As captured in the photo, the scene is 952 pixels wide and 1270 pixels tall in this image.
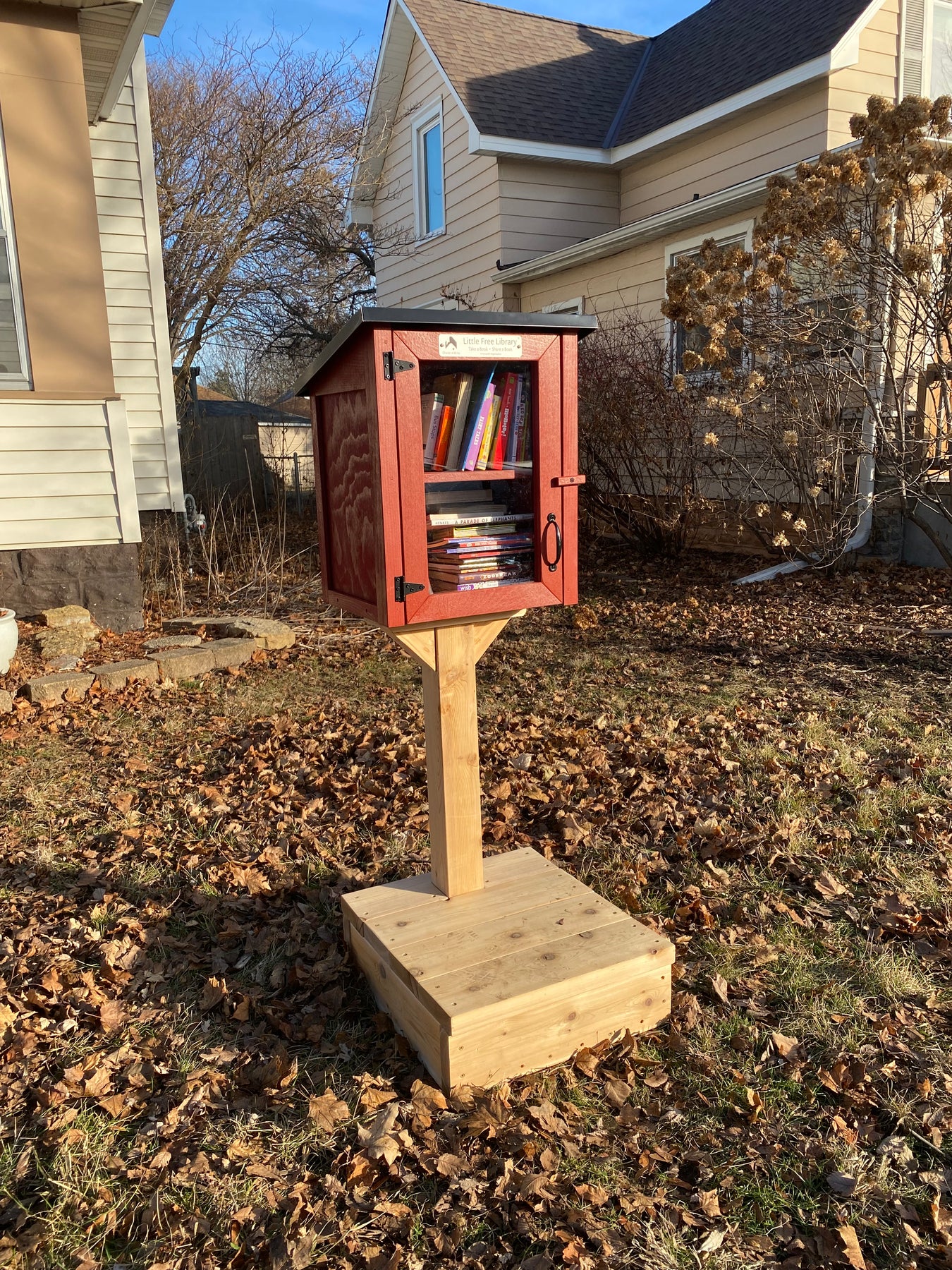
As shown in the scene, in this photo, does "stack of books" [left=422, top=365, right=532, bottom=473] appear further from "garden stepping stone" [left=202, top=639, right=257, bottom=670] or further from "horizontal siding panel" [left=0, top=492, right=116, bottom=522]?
"horizontal siding panel" [left=0, top=492, right=116, bottom=522]

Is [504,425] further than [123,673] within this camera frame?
No

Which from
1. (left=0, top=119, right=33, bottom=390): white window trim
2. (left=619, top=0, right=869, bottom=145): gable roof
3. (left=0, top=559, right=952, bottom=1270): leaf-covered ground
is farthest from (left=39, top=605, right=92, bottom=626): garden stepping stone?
(left=619, top=0, right=869, bottom=145): gable roof

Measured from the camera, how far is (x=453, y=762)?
3.00 meters

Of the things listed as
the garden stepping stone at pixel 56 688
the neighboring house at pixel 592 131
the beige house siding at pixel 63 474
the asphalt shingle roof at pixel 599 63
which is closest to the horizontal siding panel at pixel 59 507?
the beige house siding at pixel 63 474

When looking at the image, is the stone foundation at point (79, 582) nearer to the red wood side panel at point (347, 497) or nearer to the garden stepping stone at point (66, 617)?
the garden stepping stone at point (66, 617)

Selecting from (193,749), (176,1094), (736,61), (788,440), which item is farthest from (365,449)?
(736,61)

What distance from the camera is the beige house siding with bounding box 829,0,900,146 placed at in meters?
9.48

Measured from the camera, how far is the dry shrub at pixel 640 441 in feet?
29.1

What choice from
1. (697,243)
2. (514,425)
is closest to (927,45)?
(697,243)

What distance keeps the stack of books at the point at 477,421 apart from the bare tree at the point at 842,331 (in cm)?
477

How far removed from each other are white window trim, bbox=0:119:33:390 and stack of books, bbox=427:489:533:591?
200 inches

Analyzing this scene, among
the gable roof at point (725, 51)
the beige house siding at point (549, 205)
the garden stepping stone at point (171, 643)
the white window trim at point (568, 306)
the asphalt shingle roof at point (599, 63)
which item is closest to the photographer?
the garden stepping stone at point (171, 643)

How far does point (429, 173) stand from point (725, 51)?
4.81 meters

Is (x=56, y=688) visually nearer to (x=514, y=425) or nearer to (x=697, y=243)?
(x=514, y=425)
